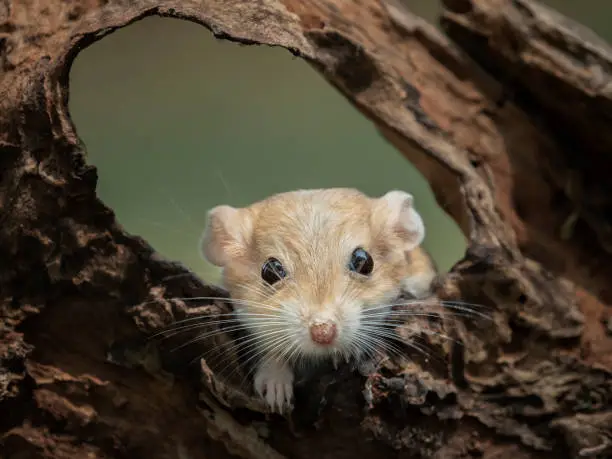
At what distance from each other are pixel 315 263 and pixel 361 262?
12cm

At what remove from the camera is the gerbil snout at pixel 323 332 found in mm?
1499

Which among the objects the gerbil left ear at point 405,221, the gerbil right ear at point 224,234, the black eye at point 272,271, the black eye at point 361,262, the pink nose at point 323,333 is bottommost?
the gerbil right ear at point 224,234

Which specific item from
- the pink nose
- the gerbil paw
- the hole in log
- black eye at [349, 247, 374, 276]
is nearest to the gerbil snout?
the pink nose

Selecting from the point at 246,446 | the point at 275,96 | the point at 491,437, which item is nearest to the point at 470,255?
the point at 491,437

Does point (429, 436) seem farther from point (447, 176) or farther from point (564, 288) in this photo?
point (447, 176)

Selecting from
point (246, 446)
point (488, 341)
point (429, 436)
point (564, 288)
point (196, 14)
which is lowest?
point (246, 446)

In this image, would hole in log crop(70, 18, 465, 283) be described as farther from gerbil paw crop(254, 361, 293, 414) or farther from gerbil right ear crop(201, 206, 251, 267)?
gerbil paw crop(254, 361, 293, 414)

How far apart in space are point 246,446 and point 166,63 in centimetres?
114

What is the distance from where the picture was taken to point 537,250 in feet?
5.07

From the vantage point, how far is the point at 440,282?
4.89ft

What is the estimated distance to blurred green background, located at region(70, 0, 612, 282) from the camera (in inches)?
79.5

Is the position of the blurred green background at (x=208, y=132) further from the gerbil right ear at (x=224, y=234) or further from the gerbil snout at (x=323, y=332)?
the gerbil snout at (x=323, y=332)

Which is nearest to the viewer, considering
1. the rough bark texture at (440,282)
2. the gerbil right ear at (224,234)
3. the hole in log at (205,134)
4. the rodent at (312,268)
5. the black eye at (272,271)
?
the rough bark texture at (440,282)

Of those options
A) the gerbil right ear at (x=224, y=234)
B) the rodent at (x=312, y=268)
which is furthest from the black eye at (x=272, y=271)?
the gerbil right ear at (x=224, y=234)
